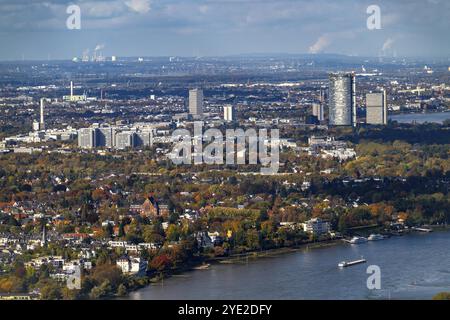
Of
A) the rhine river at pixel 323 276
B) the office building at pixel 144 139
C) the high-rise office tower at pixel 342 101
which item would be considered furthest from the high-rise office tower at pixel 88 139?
the rhine river at pixel 323 276

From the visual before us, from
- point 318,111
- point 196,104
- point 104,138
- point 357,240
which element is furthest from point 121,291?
point 196,104

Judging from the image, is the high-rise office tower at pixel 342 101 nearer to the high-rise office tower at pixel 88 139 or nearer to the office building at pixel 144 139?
the office building at pixel 144 139

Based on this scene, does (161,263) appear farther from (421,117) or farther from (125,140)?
(421,117)

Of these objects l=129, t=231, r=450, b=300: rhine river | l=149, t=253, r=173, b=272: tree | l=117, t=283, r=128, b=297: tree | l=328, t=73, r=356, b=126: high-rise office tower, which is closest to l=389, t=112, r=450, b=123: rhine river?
l=328, t=73, r=356, b=126: high-rise office tower

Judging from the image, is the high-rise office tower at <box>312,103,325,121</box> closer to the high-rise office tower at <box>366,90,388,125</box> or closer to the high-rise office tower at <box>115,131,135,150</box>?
the high-rise office tower at <box>366,90,388,125</box>

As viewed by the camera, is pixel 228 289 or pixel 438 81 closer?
pixel 228 289
